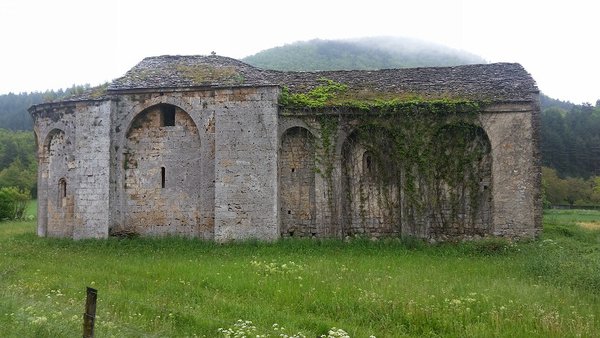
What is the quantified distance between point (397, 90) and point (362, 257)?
7.12m

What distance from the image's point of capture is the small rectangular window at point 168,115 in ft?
62.3

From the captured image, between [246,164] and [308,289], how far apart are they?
7779 mm

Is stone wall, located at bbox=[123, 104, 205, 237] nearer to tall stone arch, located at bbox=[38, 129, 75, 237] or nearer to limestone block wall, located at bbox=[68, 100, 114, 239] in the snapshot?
limestone block wall, located at bbox=[68, 100, 114, 239]

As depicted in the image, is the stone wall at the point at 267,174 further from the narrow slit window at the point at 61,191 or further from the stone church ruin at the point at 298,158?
the narrow slit window at the point at 61,191

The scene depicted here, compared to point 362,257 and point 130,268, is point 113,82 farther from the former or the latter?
point 362,257

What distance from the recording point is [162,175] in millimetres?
18812

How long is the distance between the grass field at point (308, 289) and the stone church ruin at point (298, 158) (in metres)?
1.42

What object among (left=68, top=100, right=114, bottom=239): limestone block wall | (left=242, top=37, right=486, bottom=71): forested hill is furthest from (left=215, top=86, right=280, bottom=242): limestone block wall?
(left=242, top=37, right=486, bottom=71): forested hill

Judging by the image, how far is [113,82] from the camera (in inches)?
751

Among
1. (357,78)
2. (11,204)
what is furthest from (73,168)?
(11,204)

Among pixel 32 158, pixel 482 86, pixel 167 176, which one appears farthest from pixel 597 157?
pixel 32 158

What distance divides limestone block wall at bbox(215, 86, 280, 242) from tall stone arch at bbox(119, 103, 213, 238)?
1.23m

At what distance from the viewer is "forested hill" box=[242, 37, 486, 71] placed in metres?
61.6

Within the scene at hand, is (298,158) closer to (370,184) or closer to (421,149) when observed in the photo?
(370,184)
